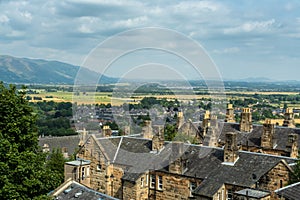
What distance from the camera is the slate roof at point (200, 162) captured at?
35.0 m

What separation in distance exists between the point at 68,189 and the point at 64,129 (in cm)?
9373

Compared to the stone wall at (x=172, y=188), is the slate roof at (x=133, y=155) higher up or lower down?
higher up

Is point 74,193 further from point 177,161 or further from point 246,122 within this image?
point 246,122

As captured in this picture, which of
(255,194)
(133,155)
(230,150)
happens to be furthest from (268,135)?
(255,194)

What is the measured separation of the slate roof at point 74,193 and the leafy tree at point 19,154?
3.10 meters

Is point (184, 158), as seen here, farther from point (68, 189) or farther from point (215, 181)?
point (68, 189)

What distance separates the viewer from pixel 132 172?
4122 centimetres

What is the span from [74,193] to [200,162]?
14.7 meters

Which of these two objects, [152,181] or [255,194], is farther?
Result: [152,181]

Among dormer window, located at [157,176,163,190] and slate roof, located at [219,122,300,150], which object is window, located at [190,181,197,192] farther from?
slate roof, located at [219,122,300,150]

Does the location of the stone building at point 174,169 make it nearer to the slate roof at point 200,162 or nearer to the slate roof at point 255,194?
the slate roof at point 200,162

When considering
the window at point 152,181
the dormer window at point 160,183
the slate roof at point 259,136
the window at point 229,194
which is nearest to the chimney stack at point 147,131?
the window at point 152,181

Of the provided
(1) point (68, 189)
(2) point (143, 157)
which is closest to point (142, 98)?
(2) point (143, 157)

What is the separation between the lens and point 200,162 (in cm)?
3931
